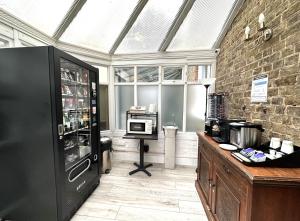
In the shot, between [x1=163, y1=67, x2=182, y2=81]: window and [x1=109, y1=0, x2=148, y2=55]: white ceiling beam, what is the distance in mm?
1122

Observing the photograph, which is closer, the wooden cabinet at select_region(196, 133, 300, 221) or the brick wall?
the wooden cabinet at select_region(196, 133, 300, 221)

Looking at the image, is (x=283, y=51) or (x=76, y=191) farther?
(x=76, y=191)

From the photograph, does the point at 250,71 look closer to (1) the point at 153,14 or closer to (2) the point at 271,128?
(2) the point at 271,128

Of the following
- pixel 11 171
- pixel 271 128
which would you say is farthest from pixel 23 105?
pixel 271 128

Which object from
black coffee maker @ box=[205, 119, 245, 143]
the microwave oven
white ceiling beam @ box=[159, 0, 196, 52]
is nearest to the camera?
black coffee maker @ box=[205, 119, 245, 143]

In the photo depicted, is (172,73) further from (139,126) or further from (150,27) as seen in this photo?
(139,126)

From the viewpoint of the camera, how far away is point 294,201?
1.06 m

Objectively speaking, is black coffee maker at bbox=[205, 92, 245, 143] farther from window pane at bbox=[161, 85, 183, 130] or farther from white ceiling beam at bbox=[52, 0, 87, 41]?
white ceiling beam at bbox=[52, 0, 87, 41]

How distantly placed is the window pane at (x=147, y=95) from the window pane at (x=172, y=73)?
37 centimetres

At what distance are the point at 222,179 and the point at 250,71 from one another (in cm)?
136

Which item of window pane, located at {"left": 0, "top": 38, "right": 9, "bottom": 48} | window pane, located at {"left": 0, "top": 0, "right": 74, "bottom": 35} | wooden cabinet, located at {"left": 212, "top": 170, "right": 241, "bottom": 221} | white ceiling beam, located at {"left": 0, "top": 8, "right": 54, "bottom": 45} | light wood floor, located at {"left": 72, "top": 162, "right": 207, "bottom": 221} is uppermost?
window pane, located at {"left": 0, "top": 0, "right": 74, "bottom": 35}

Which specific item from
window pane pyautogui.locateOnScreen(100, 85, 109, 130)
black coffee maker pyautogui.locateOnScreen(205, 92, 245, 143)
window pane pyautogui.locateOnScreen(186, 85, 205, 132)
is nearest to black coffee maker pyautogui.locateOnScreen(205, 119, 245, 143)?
black coffee maker pyautogui.locateOnScreen(205, 92, 245, 143)

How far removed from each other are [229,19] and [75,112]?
9.14 ft

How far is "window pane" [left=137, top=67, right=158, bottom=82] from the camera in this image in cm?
360
